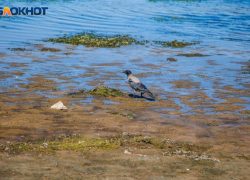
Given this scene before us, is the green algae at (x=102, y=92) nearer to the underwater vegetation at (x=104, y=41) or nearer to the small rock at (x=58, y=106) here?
the small rock at (x=58, y=106)

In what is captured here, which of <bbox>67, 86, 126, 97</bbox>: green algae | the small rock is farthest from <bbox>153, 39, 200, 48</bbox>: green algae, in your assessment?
the small rock

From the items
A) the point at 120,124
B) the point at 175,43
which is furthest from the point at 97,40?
the point at 120,124

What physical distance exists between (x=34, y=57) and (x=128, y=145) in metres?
12.5

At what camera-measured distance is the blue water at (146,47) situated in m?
17.5

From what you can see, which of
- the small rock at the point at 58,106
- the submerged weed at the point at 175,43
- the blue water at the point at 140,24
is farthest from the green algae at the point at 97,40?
the small rock at the point at 58,106

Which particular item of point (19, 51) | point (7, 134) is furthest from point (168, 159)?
point (19, 51)

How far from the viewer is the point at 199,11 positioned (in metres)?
53.1

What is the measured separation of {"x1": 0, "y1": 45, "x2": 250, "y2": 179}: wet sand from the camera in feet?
25.8

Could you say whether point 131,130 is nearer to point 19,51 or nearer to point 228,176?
point 228,176

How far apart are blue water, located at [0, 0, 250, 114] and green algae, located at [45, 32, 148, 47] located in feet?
3.91

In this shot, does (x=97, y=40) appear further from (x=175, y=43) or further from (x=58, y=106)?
(x=58, y=106)

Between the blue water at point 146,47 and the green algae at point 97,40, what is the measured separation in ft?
3.91

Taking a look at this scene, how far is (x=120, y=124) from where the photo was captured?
10.8m

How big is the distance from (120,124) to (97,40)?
16.5m
